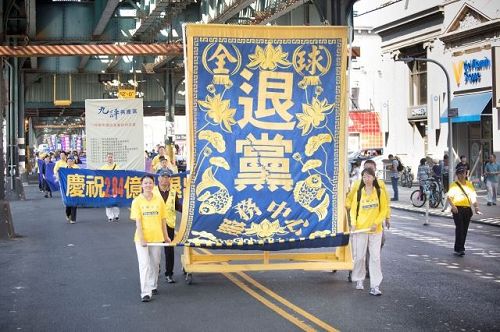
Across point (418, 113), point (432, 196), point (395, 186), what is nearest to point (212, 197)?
point (432, 196)

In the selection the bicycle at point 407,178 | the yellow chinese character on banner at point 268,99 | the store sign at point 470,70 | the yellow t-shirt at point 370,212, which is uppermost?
the store sign at point 470,70

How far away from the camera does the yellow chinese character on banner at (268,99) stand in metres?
11.0

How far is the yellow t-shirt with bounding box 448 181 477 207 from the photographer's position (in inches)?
574

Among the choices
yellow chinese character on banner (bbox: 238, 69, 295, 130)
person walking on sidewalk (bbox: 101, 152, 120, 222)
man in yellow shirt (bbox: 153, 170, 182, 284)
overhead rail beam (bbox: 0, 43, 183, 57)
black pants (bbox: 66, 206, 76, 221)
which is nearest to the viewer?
yellow chinese character on banner (bbox: 238, 69, 295, 130)

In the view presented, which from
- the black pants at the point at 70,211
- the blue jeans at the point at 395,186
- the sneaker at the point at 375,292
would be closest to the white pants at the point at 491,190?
the blue jeans at the point at 395,186

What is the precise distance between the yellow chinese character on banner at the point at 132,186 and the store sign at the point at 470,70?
1939 centimetres

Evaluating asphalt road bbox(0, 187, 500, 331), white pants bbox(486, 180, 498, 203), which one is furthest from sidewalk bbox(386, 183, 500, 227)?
asphalt road bbox(0, 187, 500, 331)

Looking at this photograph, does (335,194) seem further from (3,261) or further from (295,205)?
(3,261)

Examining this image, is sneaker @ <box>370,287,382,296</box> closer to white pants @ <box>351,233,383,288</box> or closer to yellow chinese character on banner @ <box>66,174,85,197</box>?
white pants @ <box>351,233,383,288</box>

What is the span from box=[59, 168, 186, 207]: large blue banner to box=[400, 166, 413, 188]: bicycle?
21.7 meters

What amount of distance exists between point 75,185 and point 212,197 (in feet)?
40.1

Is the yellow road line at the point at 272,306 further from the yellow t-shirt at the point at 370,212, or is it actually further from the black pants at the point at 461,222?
the black pants at the point at 461,222

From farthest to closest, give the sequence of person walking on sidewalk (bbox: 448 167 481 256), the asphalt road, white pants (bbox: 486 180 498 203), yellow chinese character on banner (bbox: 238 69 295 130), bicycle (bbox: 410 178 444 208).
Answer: bicycle (bbox: 410 178 444 208) → white pants (bbox: 486 180 498 203) → person walking on sidewalk (bbox: 448 167 481 256) → yellow chinese character on banner (bbox: 238 69 295 130) → the asphalt road

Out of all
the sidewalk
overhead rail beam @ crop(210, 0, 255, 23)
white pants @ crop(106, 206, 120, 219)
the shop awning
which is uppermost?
overhead rail beam @ crop(210, 0, 255, 23)
